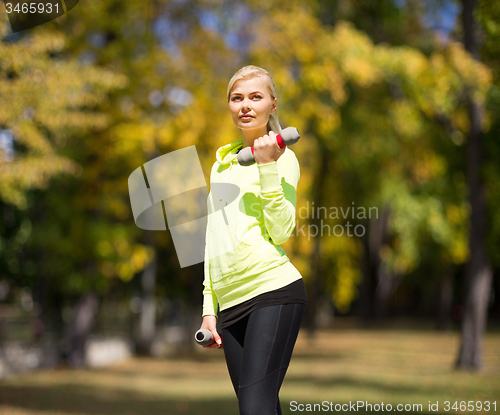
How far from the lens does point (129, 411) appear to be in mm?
9203

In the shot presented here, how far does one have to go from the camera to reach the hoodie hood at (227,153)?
107 inches

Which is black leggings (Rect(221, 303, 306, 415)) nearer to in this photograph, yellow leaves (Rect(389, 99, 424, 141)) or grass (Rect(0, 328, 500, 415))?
grass (Rect(0, 328, 500, 415))

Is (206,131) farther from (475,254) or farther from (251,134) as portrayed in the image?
(251,134)

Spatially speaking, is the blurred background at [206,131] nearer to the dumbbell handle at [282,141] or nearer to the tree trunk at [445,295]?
the dumbbell handle at [282,141]

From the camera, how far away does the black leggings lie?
2.38 metres

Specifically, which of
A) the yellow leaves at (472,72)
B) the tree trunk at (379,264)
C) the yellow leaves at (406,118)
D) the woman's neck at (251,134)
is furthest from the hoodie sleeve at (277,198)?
the tree trunk at (379,264)

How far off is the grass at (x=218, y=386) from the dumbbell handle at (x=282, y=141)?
258 inches

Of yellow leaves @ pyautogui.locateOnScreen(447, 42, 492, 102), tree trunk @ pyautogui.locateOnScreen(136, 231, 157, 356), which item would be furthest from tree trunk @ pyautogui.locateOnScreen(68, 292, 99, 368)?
yellow leaves @ pyautogui.locateOnScreen(447, 42, 492, 102)

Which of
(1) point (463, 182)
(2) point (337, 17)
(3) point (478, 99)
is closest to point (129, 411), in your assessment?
(3) point (478, 99)

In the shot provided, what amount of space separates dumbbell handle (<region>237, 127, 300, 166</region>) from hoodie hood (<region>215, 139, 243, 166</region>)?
29 cm

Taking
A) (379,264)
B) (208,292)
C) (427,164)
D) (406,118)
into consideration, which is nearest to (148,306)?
(427,164)

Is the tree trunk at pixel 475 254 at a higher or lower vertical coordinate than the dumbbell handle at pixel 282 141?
lower

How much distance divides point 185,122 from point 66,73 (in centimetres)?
361

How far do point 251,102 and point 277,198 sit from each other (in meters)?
0.48
